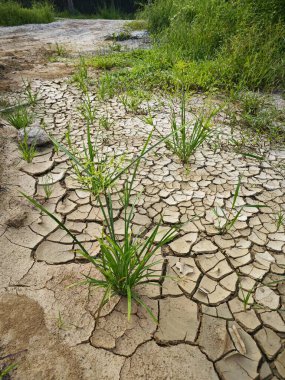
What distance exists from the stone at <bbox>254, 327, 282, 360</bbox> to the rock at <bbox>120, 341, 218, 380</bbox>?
22cm

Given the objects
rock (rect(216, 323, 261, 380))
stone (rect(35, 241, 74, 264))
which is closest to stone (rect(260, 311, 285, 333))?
rock (rect(216, 323, 261, 380))

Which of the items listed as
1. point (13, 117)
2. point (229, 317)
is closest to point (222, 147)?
point (229, 317)

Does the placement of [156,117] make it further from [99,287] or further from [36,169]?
[99,287]

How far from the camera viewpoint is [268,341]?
1.01 metres

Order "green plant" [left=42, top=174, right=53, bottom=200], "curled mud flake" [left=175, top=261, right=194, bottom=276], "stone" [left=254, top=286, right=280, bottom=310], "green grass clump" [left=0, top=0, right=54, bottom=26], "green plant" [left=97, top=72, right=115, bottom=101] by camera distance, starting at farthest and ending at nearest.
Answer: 1. "green grass clump" [left=0, top=0, right=54, bottom=26]
2. "green plant" [left=97, top=72, right=115, bottom=101]
3. "green plant" [left=42, top=174, right=53, bottom=200]
4. "curled mud flake" [left=175, top=261, right=194, bottom=276]
5. "stone" [left=254, top=286, right=280, bottom=310]

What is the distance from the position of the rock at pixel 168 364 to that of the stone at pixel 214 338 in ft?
0.10

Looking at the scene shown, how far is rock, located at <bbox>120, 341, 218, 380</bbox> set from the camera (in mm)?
912

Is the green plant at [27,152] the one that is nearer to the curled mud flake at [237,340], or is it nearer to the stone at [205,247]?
the stone at [205,247]

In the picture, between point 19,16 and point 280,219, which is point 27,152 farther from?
point 19,16

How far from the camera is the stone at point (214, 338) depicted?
3.20ft

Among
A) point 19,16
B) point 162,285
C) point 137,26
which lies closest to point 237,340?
point 162,285

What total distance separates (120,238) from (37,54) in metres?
4.11

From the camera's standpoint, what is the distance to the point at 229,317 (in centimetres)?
108

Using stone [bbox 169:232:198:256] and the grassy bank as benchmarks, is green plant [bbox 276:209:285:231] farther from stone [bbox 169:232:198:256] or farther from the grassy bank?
the grassy bank
